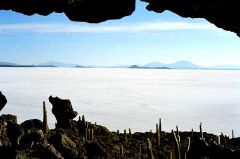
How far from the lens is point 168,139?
1486 inches

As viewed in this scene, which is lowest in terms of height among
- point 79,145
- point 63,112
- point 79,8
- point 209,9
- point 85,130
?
point 79,145

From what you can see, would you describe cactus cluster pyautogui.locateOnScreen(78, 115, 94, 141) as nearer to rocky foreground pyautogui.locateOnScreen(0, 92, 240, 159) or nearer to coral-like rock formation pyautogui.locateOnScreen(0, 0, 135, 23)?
rocky foreground pyautogui.locateOnScreen(0, 92, 240, 159)

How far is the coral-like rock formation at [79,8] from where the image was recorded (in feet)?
69.7

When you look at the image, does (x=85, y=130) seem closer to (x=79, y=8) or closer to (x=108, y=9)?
(x=108, y=9)

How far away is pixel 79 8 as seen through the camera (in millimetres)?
21453

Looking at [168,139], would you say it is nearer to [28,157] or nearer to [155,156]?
[155,156]

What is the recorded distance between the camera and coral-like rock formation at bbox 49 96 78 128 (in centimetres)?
3762

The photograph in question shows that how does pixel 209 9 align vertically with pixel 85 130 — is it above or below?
above

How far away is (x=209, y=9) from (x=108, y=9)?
20.1 ft

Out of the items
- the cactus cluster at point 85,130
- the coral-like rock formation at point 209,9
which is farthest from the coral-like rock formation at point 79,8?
the cactus cluster at point 85,130

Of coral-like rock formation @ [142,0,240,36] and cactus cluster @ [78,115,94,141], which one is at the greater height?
coral-like rock formation @ [142,0,240,36]

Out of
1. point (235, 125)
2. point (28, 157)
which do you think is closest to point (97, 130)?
point (28, 157)

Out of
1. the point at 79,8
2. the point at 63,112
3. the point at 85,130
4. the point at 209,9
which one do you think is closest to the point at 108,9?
the point at 79,8

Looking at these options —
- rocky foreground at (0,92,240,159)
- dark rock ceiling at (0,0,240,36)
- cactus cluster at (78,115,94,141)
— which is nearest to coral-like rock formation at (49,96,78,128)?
rocky foreground at (0,92,240,159)
